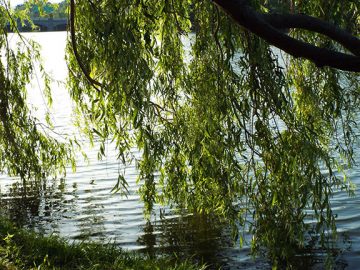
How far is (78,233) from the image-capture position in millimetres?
9281

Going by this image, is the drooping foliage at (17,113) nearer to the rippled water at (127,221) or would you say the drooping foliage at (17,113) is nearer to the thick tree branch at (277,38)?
the rippled water at (127,221)

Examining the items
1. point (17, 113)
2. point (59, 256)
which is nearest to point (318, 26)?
point (59, 256)

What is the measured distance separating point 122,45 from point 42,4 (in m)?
3.36

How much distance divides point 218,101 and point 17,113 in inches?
155

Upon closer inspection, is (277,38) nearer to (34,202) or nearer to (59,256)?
(59,256)

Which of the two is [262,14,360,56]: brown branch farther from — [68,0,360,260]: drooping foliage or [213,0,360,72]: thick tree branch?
[68,0,360,260]: drooping foliage

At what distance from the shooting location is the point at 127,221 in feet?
31.8

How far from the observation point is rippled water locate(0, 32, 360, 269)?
793 cm

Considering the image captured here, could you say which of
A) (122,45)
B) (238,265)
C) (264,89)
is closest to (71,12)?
(122,45)

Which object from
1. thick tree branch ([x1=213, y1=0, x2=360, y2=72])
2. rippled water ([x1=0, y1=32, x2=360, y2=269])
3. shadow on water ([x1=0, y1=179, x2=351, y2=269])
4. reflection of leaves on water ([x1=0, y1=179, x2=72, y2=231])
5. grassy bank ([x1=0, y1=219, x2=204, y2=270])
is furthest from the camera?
reflection of leaves on water ([x1=0, y1=179, x2=72, y2=231])

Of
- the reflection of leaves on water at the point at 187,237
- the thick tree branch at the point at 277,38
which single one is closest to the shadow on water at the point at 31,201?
the reflection of leaves on water at the point at 187,237

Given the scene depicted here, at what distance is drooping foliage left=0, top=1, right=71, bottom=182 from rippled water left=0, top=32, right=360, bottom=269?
0.43m

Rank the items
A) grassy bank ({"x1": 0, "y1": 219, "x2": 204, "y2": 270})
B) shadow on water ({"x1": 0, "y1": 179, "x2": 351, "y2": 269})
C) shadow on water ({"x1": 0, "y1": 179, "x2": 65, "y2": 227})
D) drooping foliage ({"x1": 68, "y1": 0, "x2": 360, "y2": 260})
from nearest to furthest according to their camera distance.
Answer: drooping foliage ({"x1": 68, "y1": 0, "x2": 360, "y2": 260}), grassy bank ({"x1": 0, "y1": 219, "x2": 204, "y2": 270}), shadow on water ({"x1": 0, "y1": 179, "x2": 351, "y2": 269}), shadow on water ({"x1": 0, "y1": 179, "x2": 65, "y2": 227})

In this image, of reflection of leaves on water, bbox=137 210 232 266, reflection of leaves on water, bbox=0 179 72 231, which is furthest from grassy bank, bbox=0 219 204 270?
reflection of leaves on water, bbox=0 179 72 231
